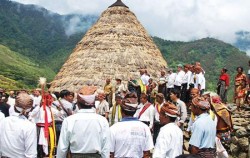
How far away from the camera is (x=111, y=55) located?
19531 millimetres

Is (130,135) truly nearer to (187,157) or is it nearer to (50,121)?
(187,157)

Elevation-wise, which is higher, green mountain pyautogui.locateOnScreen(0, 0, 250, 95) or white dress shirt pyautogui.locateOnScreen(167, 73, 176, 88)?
green mountain pyautogui.locateOnScreen(0, 0, 250, 95)

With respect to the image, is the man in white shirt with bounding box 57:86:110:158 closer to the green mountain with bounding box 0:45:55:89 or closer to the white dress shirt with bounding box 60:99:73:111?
the white dress shirt with bounding box 60:99:73:111

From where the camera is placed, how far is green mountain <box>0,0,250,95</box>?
1957 inches

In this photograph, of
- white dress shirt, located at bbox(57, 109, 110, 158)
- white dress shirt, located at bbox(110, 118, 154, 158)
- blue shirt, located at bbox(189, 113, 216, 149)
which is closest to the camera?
white dress shirt, located at bbox(57, 109, 110, 158)

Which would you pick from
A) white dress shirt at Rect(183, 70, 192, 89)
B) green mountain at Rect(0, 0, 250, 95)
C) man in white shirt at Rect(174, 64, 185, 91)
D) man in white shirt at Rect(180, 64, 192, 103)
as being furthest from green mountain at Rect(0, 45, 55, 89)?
white dress shirt at Rect(183, 70, 192, 89)

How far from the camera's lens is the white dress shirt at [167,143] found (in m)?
4.67

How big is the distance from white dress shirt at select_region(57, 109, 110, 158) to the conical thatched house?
1366 cm

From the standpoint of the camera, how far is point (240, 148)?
9.87m

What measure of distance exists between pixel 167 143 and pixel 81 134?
3.24ft

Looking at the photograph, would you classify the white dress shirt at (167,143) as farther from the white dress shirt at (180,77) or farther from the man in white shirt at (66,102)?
the white dress shirt at (180,77)

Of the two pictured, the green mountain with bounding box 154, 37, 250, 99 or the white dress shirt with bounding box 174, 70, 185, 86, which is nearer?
the white dress shirt with bounding box 174, 70, 185, 86

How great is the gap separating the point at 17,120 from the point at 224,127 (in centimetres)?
290

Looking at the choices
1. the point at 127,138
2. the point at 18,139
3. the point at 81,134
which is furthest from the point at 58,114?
the point at 81,134
